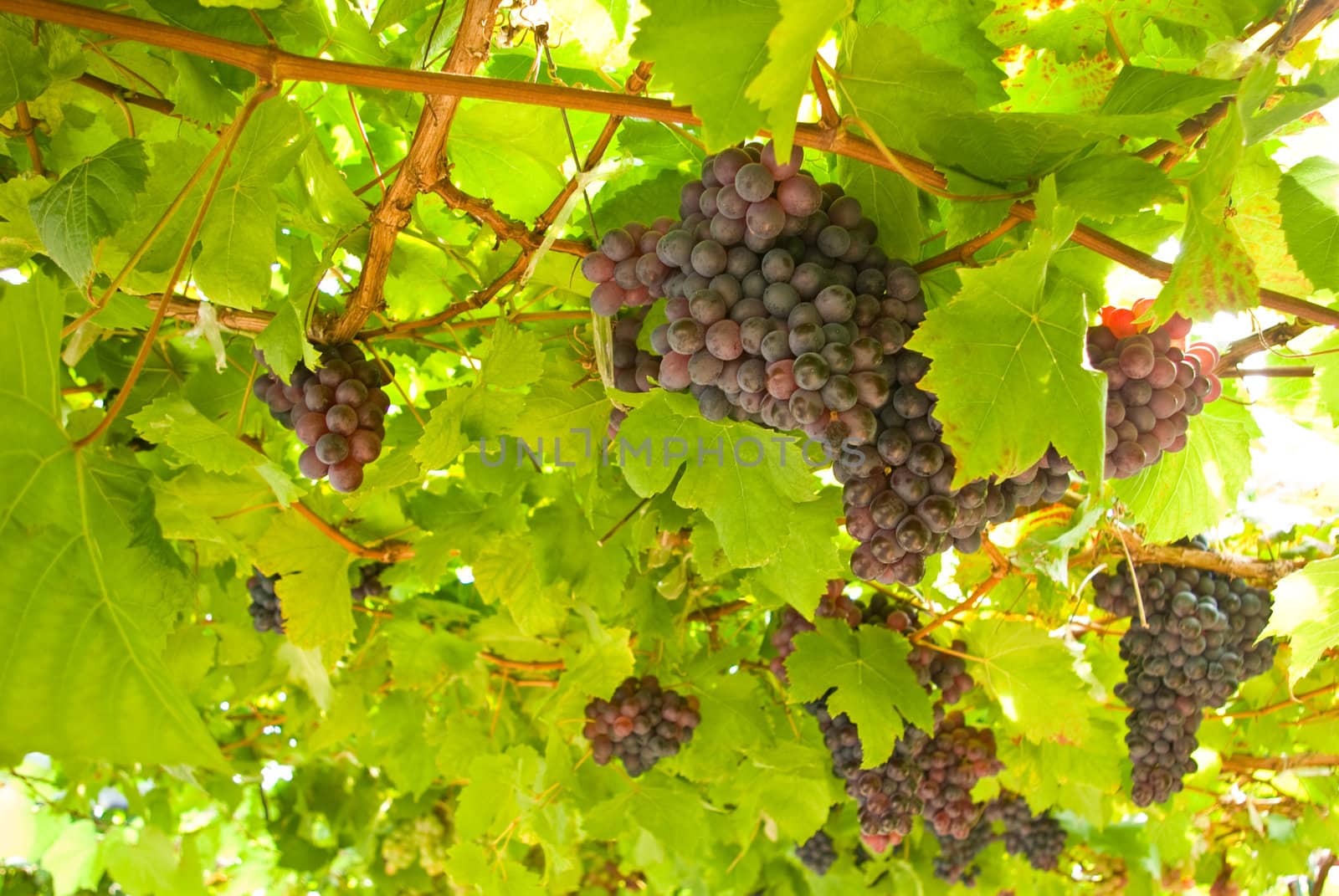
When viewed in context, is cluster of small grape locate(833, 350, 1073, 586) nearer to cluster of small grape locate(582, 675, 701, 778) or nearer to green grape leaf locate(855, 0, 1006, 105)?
green grape leaf locate(855, 0, 1006, 105)

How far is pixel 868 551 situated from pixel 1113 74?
93 centimetres

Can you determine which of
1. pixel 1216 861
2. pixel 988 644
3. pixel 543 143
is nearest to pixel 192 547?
pixel 543 143

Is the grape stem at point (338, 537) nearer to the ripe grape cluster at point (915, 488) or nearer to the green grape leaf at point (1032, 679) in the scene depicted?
the ripe grape cluster at point (915, 488)

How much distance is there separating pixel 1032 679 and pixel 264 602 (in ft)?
6.98

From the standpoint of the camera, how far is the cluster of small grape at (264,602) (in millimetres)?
2357

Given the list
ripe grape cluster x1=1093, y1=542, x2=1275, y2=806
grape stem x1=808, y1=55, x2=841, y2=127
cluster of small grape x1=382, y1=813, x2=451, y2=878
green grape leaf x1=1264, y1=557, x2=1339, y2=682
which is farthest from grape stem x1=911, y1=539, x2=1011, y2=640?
cluster of small grape x1=382, y1=813, x2=451, y2=878

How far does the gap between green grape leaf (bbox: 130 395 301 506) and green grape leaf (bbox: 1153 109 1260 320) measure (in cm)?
144

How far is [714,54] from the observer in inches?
36.4

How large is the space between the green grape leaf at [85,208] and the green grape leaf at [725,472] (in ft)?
2.65

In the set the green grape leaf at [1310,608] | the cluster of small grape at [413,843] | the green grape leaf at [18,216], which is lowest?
the cluster of small grape at [413,843]

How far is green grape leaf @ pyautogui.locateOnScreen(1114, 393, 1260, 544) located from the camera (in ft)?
4.88

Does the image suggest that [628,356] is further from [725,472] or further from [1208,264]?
[1208,264]

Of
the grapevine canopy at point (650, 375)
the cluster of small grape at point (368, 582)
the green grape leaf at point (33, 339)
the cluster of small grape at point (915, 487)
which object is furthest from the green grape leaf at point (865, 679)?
the green grape leaf at point (33, 339)

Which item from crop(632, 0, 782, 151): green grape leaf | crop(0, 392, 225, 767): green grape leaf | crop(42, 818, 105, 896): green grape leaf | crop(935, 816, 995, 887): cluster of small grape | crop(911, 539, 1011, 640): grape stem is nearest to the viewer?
crop(0, 392, 225, 767): green grape leaf
